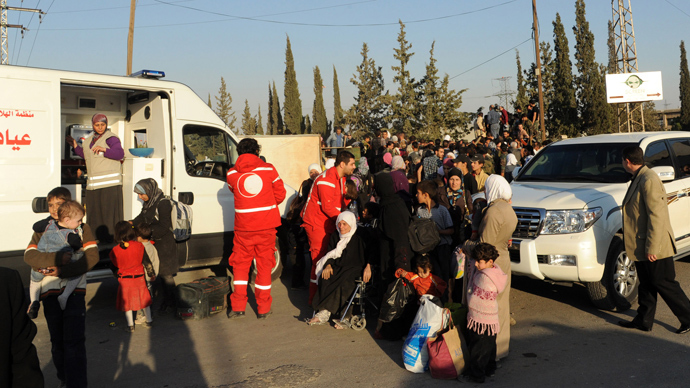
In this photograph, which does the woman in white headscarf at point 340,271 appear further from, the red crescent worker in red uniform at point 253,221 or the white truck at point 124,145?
the white truck at point 124,145

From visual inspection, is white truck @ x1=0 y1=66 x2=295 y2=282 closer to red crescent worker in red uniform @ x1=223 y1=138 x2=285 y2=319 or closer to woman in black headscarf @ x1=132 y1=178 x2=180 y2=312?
woman in black headscarf @ x1=132 y1=178 x2=180 y2=312

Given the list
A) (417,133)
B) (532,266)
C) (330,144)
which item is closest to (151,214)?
(532,266)

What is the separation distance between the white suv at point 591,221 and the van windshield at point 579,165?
0.5 inches

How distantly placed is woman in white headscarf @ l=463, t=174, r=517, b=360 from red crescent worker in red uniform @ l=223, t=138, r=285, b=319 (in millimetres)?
2669

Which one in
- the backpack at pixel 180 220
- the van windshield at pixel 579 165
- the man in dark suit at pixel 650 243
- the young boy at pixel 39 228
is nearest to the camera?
the young boy at pixel 39 228

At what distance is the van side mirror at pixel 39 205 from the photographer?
6.71 meters

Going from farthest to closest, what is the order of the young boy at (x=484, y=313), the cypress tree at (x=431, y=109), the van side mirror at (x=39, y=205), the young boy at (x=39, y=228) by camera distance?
1. the cypress tree at (x=431, y=109)
2. the van side mirror at (x=39, y=205)
3. the young boy at (x=484, y=313)
4. the young boy at (x=39, y=228)

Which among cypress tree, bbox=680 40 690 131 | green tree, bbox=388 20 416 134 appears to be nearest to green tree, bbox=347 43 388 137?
green tree, bbox=388 20 416 134

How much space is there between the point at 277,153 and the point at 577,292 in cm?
733

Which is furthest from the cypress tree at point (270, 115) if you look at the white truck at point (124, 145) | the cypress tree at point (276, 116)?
the white truck at point (124, 145)

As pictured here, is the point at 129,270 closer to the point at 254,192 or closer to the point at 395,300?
the point at 254,192

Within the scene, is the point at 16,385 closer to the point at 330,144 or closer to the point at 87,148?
the point at 87,148

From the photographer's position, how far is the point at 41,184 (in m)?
6.79

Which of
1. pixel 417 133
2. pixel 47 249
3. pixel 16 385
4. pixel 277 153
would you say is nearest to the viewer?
pixel 16 385
